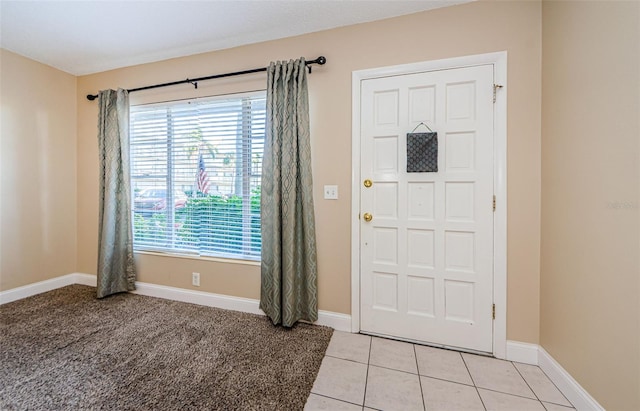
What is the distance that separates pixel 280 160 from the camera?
2158 mm

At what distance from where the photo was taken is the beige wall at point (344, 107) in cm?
173

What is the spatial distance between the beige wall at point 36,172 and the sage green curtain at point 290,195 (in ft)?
8.76

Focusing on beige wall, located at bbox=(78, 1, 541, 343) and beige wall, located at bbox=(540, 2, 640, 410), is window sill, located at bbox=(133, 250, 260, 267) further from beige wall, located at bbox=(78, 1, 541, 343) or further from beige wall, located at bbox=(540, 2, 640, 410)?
beige wall, located at bbox=(540, 2, 640, 410)

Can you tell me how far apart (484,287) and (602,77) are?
1374mm

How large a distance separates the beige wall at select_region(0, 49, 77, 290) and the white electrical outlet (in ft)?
10.4

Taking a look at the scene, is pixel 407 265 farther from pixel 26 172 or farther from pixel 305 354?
pixel 26 172

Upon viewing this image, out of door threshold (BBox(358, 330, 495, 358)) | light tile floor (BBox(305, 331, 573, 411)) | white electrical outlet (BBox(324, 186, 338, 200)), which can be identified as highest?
white electrical outlet (BBox(324, 186, 338, 200))

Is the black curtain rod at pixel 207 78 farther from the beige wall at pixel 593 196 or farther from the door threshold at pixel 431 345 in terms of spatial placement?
the door threshold at pixel 431 345

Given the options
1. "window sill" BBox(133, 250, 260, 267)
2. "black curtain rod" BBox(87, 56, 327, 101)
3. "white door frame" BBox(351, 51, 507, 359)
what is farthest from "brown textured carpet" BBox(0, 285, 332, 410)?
"black curtain rod" BBox(87, 56, 327, 101)

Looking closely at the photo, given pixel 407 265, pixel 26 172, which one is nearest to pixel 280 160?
pixel 407 265

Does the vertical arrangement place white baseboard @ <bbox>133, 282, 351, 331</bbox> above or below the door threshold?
above

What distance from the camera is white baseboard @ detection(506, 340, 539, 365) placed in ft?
5.65

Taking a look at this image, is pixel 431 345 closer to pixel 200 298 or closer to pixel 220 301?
pixel 220 301

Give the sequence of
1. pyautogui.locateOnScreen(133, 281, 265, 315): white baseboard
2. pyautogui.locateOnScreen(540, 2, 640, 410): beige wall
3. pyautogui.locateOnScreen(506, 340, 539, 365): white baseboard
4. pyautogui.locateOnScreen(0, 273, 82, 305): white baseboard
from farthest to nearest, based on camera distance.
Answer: pyautogui.locateOnScreen(0, 273, 82, 305): white baseboard, pyautogui.locateOnScreen(133, 281, 265, 315): white baseboard, pyautogui.locateOnScreen(506, 340, 539, 365): white baseboard, pyautogui.locateOnScreen(540, 2, 640, 410): beige wall
